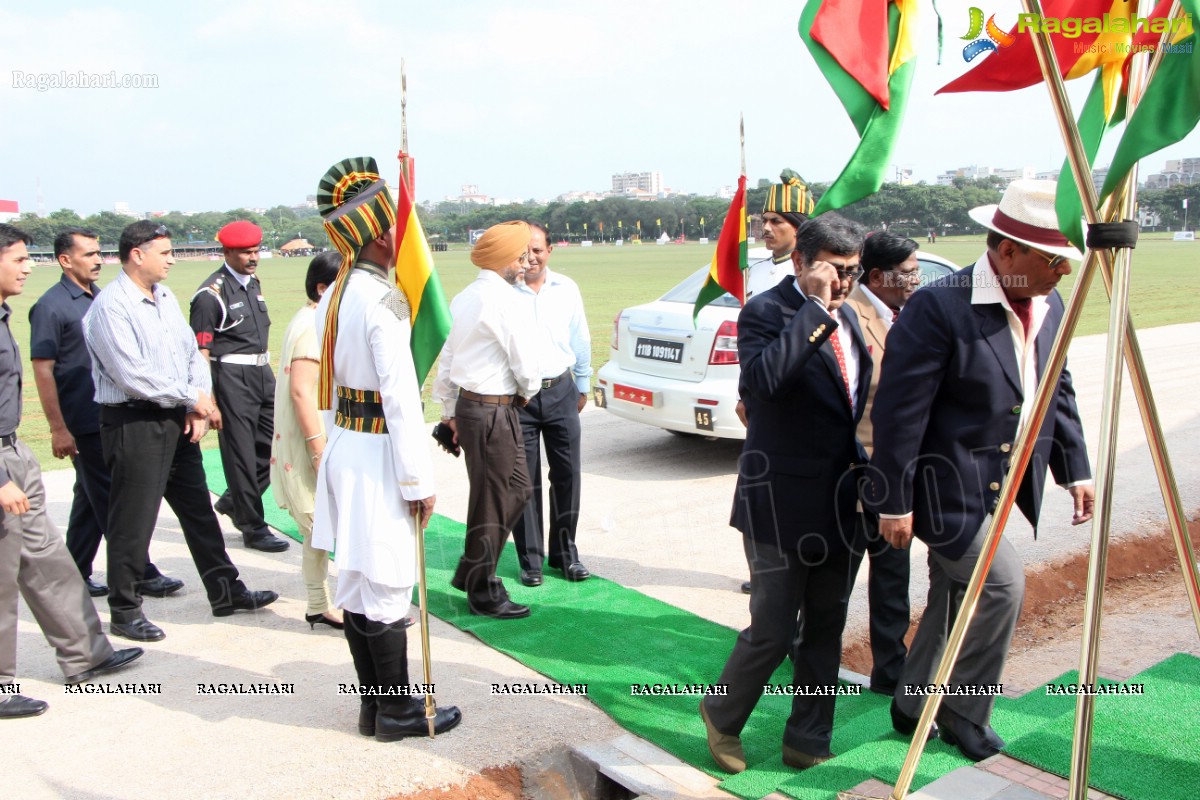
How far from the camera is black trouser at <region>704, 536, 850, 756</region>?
355cm

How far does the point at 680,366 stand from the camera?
8109 millimetres

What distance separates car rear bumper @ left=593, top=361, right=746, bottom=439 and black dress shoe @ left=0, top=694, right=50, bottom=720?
485 centimetres

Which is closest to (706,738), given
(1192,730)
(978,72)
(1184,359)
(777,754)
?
(777,754)

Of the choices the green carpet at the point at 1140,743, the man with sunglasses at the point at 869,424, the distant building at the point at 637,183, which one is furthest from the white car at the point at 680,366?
the distant building at the point at 637,183

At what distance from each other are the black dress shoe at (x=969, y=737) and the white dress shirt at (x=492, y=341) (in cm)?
263

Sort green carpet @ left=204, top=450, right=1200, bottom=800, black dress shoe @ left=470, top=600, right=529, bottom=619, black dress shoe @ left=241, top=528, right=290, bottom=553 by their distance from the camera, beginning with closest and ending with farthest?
green carpet @ left=204, top=450, right=1200, bottom=800, black dress shoe @ left=470, top=600, right=529, bottom=619, black dress shoe @ left=241, top=528, right=290, bottom=553

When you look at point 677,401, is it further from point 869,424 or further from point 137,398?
point 137,398

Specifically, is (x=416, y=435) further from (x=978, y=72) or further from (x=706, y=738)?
(x=978, y=72)

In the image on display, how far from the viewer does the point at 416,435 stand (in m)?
3.85

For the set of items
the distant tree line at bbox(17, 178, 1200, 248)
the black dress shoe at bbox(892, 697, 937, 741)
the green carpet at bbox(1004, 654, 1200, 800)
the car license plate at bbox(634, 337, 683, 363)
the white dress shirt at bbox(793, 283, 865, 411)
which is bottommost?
the black dress shoe at bbox(892, 697, 937, 741)

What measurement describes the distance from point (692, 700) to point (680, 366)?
13.6 ft

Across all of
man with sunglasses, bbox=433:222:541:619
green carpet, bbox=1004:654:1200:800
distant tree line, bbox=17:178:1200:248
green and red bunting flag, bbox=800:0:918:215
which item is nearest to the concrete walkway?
man with sunglasses, bbox=433:222:541:619

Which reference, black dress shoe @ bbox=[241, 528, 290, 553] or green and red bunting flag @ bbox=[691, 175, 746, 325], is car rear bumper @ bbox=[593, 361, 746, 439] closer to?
green and red bunting flag @ bbox=[691, 175, 746, 325]

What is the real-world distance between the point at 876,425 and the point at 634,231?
4222 inches
